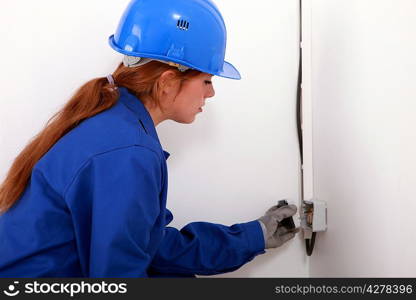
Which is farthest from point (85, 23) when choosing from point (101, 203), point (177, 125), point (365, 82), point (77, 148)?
point (365, 82)

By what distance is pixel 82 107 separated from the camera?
0.88m

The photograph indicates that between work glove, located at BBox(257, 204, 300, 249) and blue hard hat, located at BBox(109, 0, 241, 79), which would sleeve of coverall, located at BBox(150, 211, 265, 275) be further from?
blue hard hat, located at BBox(109, 0, 241, 79)

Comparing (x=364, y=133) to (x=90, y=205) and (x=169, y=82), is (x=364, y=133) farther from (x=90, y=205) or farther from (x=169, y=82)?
(x=90, y=205)

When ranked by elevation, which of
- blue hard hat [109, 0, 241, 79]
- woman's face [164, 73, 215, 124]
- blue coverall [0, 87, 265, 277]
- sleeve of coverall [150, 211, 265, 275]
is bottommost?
sleeve of coverall [150, 211, 265, 275]

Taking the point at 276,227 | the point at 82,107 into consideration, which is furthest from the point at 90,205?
the point at 276,227

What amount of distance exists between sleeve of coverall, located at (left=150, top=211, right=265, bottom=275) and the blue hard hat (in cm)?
47

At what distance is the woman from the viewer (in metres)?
0.76

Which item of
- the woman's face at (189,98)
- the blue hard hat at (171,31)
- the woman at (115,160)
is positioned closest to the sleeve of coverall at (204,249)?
the woman at (115,160)

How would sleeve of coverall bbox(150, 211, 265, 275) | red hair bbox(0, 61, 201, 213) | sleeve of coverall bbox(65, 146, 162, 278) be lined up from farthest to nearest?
sleeve of coverall bbox(150, 211, 265, 275), red hair bbox(0, 61, 201, 213), sleeve of coverall bbox(65, 146, 162, 278)

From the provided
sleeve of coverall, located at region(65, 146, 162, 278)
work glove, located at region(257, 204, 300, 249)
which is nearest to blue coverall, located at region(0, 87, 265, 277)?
sleeve of coverall, located at region(65, 146, 162, 278)

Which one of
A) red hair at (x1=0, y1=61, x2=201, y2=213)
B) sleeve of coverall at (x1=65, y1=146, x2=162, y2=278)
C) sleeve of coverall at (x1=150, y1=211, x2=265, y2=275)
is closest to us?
sleeve of coverall at (x1=65, y1=146, x2=162, y2=278)

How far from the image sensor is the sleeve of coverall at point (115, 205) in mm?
752

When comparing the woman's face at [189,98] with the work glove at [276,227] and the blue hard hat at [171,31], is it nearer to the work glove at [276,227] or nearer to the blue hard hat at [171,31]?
the blue hard hat at [171,31]

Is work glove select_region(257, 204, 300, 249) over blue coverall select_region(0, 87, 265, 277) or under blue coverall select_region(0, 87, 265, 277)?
under
